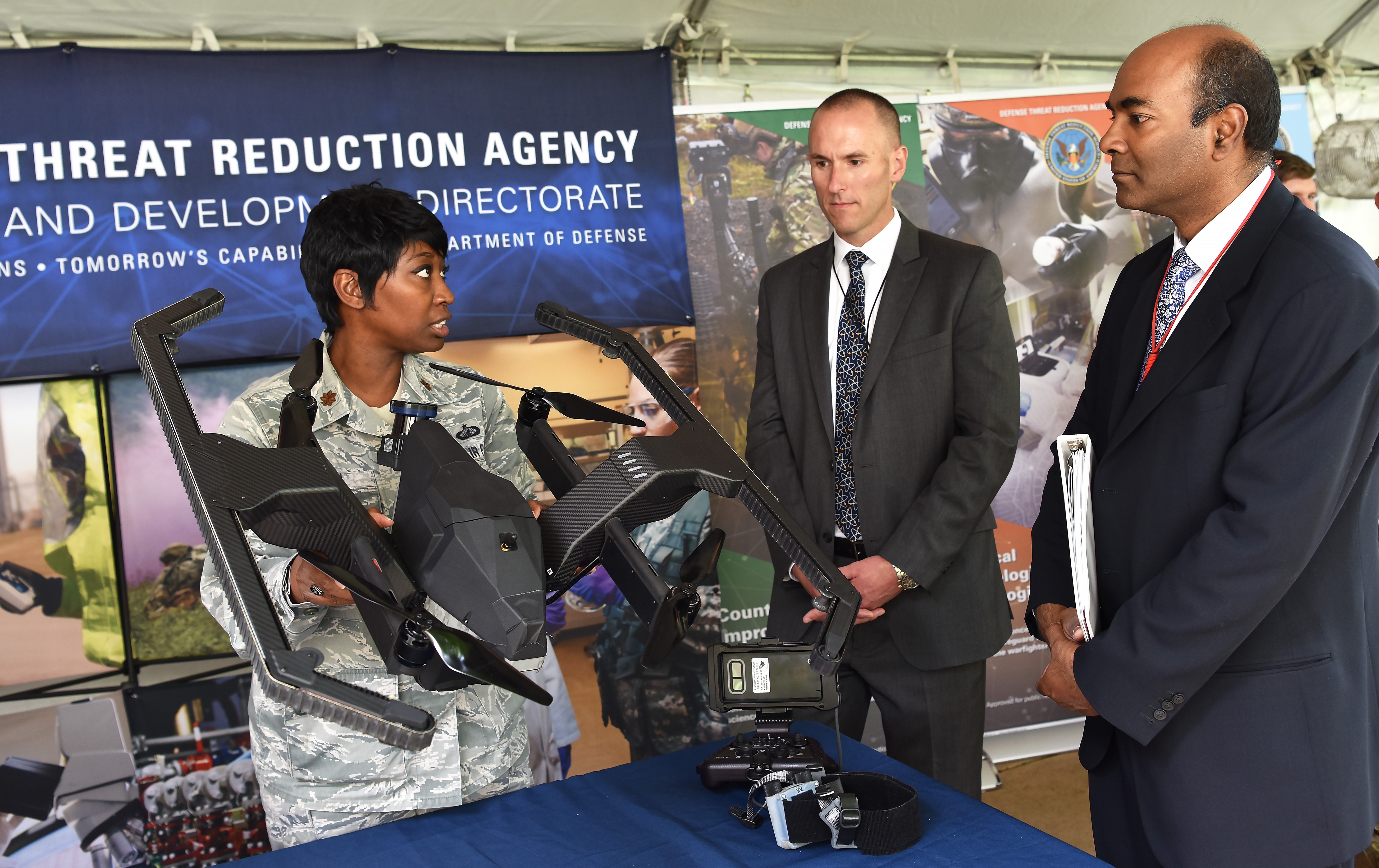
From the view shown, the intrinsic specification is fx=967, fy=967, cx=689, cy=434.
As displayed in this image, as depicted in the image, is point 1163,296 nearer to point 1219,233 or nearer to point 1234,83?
point 1219,233

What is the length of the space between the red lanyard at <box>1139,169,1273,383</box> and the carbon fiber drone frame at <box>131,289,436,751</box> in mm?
1242

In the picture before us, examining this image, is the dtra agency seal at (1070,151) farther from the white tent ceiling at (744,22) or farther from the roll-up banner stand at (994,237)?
the white tent ceiling at (744,22)

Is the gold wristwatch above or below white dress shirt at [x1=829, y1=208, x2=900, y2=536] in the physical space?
below

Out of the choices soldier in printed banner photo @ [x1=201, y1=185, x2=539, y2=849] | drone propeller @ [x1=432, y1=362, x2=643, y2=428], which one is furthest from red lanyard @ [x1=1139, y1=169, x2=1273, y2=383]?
soldier in printed banner photo @ [x1=201, y1=185, x2=539, y2=849]

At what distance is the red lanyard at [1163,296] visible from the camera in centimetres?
152

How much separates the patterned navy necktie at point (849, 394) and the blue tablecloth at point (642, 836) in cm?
68

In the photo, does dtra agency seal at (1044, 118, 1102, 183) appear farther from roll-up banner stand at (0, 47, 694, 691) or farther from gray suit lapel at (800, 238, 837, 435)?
gray suit lapel at (800, 238, 837, 435)

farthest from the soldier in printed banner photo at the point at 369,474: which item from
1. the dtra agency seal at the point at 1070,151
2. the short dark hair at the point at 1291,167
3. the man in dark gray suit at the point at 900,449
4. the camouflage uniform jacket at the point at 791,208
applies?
the short dark hair at the point at 1291,167

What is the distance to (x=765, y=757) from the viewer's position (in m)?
1.45

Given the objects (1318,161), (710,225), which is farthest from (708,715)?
(1318,161)

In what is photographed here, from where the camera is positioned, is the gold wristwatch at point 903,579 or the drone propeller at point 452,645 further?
the gold wristwatch at point 903,579

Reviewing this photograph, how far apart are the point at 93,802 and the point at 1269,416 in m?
2.97

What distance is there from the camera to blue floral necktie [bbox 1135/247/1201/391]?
1.58 m

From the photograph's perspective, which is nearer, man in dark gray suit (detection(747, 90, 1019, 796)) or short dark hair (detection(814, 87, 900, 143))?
man in dark gray suit (detection(747, 90, 1019, 796))
